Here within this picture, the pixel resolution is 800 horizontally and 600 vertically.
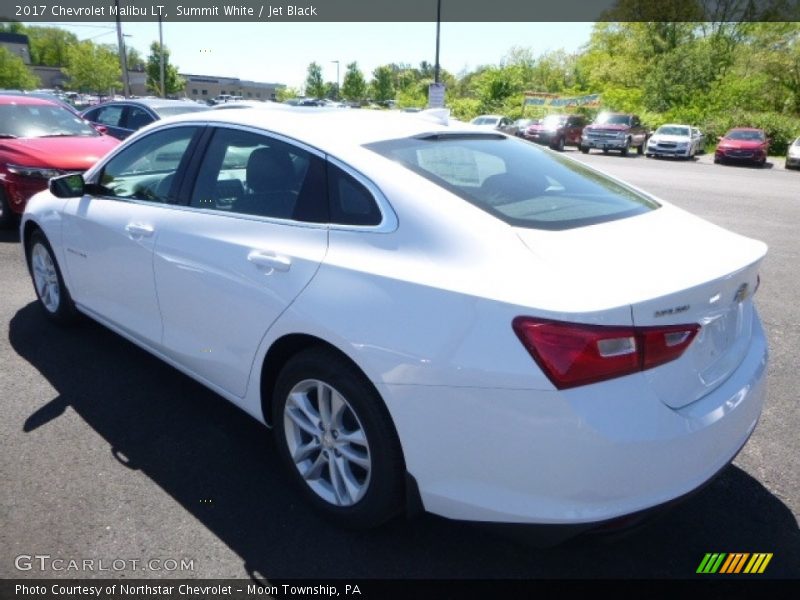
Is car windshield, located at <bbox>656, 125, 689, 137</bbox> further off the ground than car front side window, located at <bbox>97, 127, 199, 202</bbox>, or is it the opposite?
car windshield, located at <bbox>656, 125, 689, 137</bbox>

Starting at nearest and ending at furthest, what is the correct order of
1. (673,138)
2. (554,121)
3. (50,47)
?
(673,138)
(554,121)
(50,47)

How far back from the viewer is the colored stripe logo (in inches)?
95.3

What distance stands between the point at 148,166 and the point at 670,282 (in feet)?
10.2

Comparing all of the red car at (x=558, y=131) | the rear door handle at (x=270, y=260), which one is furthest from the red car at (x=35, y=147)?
the red car at (x=558, y=131)

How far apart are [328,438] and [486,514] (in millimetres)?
770

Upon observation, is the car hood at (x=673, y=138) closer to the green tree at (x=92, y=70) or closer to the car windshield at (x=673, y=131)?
the car windshield at (x=673, y=131)

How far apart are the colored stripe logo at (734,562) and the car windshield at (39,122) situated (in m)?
8.86

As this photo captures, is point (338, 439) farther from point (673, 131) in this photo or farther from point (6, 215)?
point (673, 131)

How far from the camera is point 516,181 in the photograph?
2725mm

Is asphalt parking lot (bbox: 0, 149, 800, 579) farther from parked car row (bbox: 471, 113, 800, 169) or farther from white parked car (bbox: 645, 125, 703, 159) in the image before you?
white parked car (bbox: 645, 125, 703, 159)

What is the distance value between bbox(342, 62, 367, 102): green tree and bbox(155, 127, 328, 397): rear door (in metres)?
85.7

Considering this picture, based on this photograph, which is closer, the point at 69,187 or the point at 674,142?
the point at 69,187

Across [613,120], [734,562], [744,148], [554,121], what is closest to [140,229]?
[734,562]

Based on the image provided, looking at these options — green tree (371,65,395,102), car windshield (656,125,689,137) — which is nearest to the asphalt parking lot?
car windshield (656,125,689,137)
